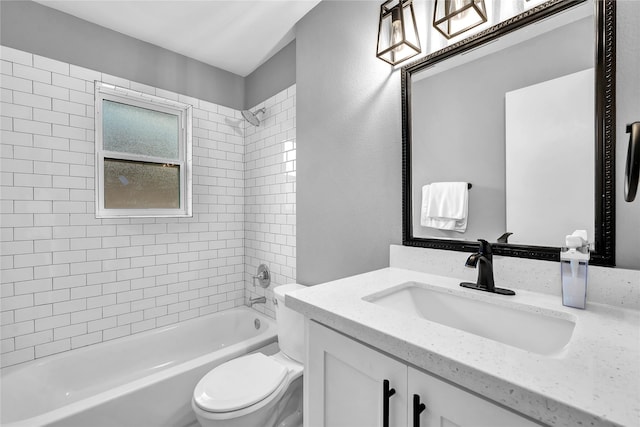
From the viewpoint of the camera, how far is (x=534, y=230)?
3.39 feet

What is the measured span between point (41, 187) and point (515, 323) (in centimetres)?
264

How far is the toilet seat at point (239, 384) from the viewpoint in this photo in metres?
1.37

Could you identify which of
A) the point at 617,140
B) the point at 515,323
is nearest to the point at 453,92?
the point at 617,140

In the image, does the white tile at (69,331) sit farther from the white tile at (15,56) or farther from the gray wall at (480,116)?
the gray wall at (480,116)

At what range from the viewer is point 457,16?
1.20 meters

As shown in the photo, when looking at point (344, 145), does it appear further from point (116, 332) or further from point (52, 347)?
point (52, 347)

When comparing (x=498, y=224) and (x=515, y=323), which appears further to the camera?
(x=498, y=224)

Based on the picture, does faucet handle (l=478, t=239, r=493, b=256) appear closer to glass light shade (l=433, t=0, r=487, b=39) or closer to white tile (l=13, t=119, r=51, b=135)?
glass light shade (l=433, t=0, r=487, b=39)

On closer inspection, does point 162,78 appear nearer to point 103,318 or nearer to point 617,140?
point 103,318

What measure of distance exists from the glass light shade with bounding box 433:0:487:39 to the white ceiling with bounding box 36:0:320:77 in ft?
3.40

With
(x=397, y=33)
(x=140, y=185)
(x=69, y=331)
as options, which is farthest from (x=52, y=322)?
(x=397, y=33)

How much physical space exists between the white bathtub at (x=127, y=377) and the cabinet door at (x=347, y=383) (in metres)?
1.11

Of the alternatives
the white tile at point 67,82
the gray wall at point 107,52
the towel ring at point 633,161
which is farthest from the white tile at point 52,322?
the towel ring at point 633,161

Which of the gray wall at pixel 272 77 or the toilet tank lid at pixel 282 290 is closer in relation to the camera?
the toilet tank lid at pixel 282 290
